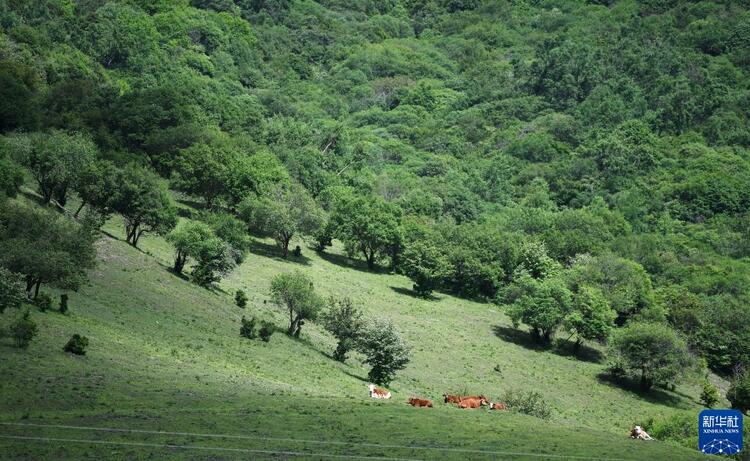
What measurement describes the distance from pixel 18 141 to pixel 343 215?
147ft

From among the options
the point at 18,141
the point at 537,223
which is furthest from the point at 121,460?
the point at 537,223

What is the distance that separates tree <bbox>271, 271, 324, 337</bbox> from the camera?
8688cm

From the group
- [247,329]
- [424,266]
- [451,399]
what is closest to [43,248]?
[247,329]

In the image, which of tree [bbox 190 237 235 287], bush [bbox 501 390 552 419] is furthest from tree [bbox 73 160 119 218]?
bush [bbox 501 390 552 419]

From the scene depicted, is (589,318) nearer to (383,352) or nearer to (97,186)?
(383,352)

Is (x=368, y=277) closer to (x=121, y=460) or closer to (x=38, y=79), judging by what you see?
(x=38, y=79)

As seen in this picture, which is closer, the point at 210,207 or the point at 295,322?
the point at 295,322

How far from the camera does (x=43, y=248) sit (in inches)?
2714

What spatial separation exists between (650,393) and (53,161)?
63.5m

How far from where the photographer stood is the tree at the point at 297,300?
285 ft

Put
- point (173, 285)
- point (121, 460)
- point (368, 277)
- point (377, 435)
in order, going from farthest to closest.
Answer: point (368, 277) → point (173, 285) → point (377, 435) → point (121, 460)

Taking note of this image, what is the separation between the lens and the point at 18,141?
98500mm

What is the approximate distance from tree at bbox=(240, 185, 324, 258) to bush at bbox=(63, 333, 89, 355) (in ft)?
192
